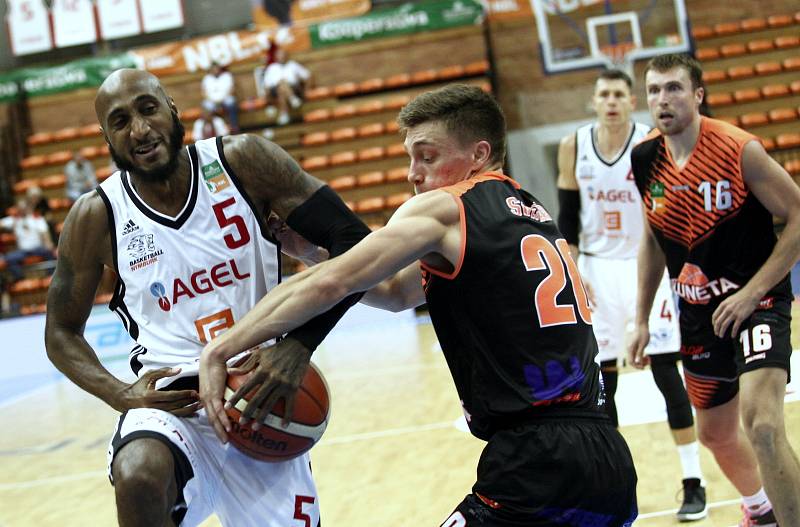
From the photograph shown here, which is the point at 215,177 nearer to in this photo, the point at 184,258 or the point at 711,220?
the point at 184,258

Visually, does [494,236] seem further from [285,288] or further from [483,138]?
[285,288]

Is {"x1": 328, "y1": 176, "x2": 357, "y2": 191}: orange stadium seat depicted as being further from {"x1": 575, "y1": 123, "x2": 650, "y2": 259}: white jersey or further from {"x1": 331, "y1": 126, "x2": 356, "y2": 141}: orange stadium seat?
{"x1": 575, "y1": 123, "x2": 650, "y2": 259}: white jersey

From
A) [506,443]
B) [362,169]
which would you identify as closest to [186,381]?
[506,443]

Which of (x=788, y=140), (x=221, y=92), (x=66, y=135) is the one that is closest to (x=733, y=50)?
(x=788, y=140)

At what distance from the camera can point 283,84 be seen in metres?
18.2

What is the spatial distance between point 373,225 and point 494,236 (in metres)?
12.8

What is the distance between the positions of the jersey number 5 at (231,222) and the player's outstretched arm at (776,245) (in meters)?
1.94

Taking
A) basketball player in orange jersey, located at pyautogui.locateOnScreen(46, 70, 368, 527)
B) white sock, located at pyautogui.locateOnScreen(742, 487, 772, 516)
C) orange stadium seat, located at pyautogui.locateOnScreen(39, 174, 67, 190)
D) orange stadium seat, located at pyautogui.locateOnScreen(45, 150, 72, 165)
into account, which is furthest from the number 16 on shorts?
orange stadium seat, located at pyautogui.locateOnScreen(45, 150, 72, 165)

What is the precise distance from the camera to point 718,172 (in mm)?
3850

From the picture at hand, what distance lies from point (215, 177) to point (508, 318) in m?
1.29

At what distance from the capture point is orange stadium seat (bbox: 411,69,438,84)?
59.1 ft

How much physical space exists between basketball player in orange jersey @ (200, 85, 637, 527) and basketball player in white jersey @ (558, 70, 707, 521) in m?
2.93

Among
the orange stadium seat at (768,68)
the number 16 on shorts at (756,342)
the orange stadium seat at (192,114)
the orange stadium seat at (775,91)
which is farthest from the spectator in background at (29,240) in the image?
the number 16 on shorts at (756,342)

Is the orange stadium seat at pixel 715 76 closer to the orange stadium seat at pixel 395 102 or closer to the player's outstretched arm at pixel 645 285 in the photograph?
the orange stadium seat at pixel 395 102
